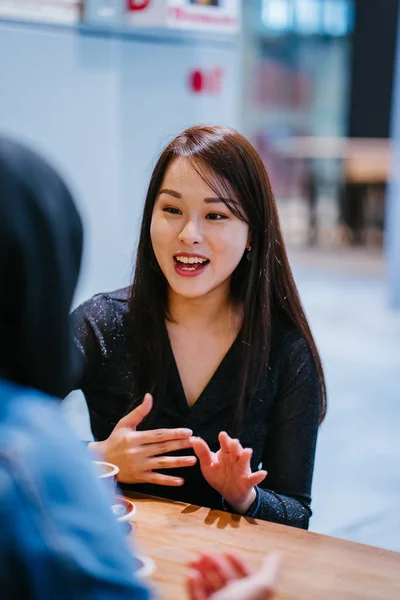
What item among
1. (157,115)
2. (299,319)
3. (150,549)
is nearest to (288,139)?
(157,115)

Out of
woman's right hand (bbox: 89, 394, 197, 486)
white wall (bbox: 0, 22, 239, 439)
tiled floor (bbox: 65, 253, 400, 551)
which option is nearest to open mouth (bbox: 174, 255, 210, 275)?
woman's right hand (bbox: 89, 394, 197, 486)

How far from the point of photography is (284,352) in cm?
180

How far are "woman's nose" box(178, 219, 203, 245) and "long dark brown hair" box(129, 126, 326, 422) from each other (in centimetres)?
8

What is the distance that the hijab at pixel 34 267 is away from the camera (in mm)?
698

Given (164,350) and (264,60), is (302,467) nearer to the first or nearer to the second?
(164,350)

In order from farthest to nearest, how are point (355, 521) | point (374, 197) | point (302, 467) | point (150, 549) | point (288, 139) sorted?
point (288, 139) → point (374, 197) → point (355, 521) → point (302, 467) → point (150, 549)

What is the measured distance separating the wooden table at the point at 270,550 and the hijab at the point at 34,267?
1.63ft

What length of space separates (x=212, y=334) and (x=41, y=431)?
3.77 feet

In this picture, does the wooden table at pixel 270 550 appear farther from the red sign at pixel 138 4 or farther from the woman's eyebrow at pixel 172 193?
the red sign at pixel 138 4

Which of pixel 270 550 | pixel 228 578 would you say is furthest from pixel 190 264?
pixel 228 578

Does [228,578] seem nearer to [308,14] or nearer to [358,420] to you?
[358,420]

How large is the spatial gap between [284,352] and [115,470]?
2.06ft

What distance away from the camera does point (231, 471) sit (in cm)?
146

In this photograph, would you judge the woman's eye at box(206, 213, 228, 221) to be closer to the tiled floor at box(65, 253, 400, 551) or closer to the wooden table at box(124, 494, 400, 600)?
the wooden table at box(124, 494, 400, 600)
